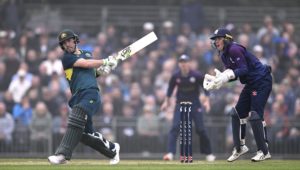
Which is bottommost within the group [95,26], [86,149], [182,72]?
[86,149]

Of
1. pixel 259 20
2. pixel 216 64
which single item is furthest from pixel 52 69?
pixel 259 20

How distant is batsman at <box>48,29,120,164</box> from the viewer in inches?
642

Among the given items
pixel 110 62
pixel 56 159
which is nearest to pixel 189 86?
pixel 110 62

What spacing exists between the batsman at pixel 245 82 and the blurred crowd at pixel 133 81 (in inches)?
226

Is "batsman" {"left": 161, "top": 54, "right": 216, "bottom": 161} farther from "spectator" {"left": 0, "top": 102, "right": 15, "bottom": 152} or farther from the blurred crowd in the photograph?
"spectator" {"left": 0, "top": 102, "right": 15, "bottom": 152}

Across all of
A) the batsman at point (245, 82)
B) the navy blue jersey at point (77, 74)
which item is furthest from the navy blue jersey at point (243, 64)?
the navy blue jersey at point (77, 74)

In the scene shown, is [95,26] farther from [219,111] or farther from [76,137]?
[76,137]

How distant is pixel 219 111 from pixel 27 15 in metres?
7.62

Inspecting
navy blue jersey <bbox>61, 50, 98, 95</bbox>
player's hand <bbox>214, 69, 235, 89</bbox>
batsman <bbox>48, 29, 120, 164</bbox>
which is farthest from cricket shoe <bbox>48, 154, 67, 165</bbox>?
player's hand <bbox>214, 69, 235, 89</bbox>

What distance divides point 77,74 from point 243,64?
304 centimetres

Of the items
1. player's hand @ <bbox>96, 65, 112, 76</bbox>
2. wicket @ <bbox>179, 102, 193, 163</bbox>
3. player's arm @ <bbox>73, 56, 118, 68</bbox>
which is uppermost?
player's arm @ <bbox>73, 56, 118, 68</bbox>

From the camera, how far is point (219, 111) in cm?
2572

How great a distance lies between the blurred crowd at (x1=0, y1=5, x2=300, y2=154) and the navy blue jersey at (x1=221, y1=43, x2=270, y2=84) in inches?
237

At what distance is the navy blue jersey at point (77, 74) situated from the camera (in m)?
16.5
